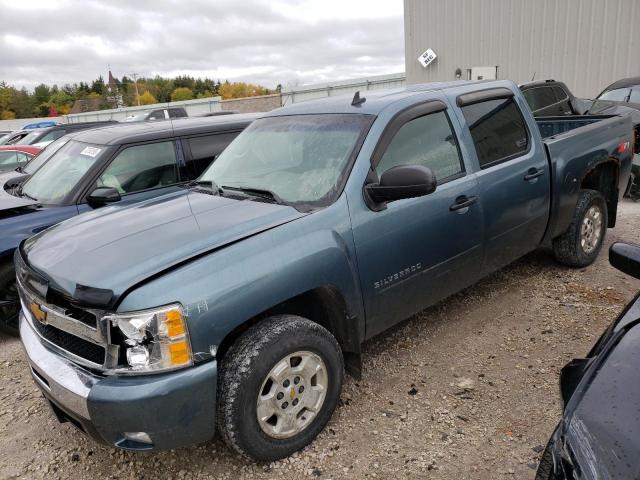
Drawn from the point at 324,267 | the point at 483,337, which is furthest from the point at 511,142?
the point at 324,267

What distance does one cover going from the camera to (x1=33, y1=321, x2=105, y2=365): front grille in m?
2.38

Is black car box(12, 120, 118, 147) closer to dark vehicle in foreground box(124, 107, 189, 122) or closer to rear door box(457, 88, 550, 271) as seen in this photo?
dark vehicle in foreground box(124, 107, 189, 122)

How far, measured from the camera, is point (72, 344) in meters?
2.52

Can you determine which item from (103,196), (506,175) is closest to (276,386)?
(506,175)

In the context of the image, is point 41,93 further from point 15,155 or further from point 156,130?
point 156,130

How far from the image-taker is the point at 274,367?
253cm

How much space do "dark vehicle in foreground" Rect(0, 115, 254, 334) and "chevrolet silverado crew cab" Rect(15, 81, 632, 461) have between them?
4.30 ft

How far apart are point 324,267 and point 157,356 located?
94cm

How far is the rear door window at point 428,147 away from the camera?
10.8ft

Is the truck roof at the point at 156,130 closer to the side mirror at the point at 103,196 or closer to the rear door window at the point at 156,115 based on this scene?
the side mirror at the point at 103,196

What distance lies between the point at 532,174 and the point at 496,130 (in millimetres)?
465

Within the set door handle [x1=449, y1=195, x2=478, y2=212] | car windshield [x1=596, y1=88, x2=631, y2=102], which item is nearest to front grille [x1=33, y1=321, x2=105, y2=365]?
door handle [x1=449, y1=195, x2=478, y2=212]

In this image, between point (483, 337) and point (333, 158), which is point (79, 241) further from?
point (483, 337)

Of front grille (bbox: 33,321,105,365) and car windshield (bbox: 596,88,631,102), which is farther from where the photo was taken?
car windshield (bbox: 596,88,631,102)
